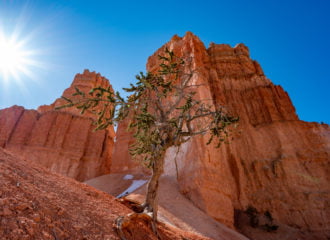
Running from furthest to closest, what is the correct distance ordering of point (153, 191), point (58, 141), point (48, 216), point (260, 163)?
point (58, 141), point (260, 163), point (153, 191), point (48, 216)

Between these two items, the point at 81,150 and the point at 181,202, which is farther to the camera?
the point at 81,150

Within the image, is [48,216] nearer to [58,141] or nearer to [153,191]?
[153,191]

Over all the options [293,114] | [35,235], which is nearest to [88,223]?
[35,235]

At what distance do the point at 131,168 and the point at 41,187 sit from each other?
19994mm

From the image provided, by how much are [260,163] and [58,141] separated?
2765 centimetres

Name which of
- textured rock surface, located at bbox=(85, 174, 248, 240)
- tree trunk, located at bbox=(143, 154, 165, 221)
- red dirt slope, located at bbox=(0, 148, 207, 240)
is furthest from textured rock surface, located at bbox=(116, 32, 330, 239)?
red dirt slope, located at bbox=(0, 148, 207, 240)

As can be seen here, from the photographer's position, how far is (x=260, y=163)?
17641mm

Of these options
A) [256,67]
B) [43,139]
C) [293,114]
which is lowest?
[43,139]

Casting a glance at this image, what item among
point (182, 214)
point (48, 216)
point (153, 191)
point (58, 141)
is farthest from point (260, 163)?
point (58, 141)

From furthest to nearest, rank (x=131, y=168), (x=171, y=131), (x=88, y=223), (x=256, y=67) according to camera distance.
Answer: (x=256, y=67)
(x=131, y=168)
(x=171, y=131)
(x=88, y=223)

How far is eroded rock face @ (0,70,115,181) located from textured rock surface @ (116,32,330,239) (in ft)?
30.7

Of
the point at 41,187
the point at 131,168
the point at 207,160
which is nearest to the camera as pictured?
the point at 41,187

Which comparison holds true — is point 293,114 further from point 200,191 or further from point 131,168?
point 131,168

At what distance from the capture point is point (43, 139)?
94.4ft
